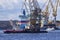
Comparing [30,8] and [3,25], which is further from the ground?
[30,8]

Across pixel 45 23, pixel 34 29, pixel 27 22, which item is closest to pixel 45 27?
pixel 45 23

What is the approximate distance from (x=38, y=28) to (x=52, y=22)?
19.2 ft

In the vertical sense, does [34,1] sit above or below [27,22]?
above

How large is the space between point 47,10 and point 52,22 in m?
2.57

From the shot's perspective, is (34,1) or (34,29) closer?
(34,29)

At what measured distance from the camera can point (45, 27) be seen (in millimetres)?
47781

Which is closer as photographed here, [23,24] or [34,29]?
[34,29]

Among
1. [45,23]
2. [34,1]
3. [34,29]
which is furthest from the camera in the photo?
[45,23]

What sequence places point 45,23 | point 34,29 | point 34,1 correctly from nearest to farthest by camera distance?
1. point 34,29
2. point 34,1
3. point 45,23

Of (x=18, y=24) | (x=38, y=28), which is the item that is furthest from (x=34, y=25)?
(x=18, y=24)

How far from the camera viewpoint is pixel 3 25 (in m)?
44.3

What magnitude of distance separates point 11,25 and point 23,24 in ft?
7.57

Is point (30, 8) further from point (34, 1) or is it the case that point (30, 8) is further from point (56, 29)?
point (56, 29)

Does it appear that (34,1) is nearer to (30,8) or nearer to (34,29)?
(30,8)
